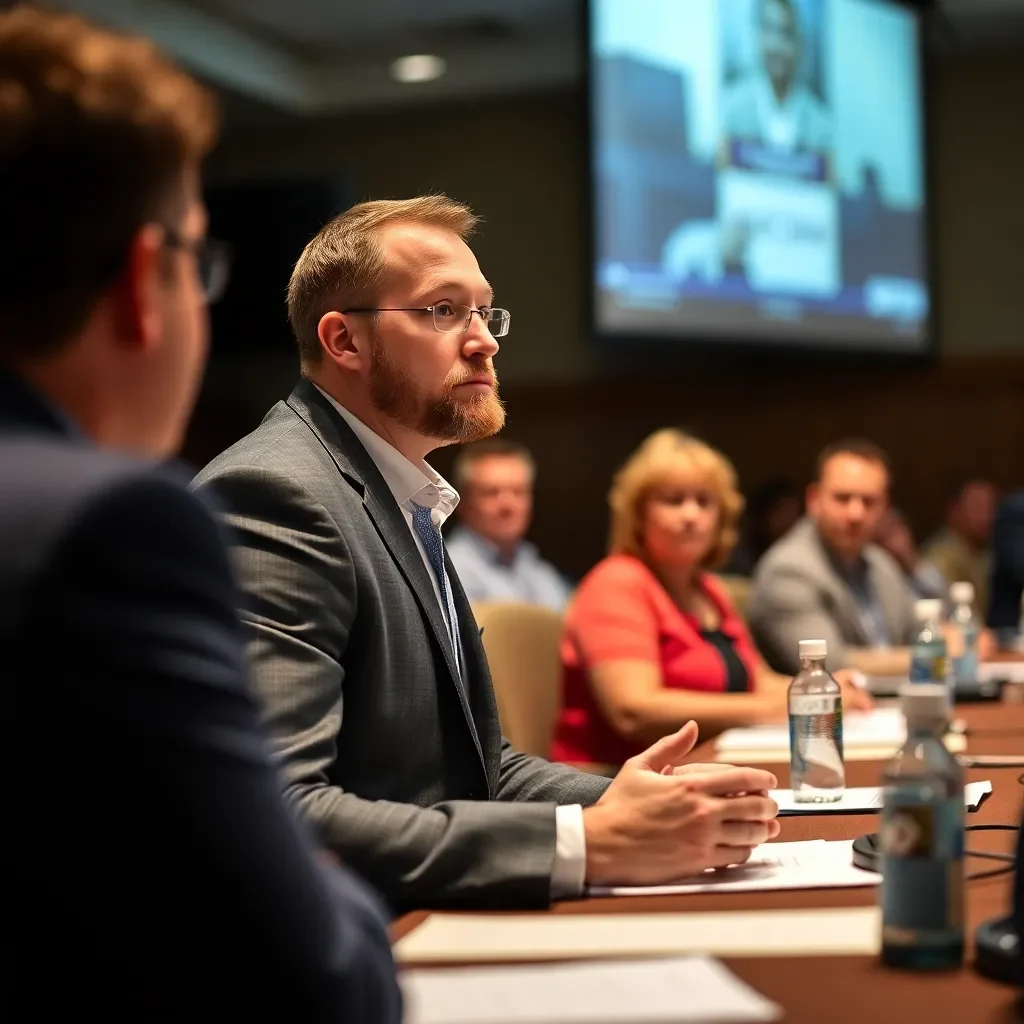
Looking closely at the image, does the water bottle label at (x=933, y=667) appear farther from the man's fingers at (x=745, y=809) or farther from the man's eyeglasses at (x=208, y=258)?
the man's eyeglasses at (x=208, y=258)

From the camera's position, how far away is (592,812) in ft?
4.78

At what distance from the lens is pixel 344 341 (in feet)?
6.34

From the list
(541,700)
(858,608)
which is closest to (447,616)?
(541,700)

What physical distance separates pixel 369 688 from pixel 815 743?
0.70 metres

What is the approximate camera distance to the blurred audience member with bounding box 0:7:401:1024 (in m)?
0.79

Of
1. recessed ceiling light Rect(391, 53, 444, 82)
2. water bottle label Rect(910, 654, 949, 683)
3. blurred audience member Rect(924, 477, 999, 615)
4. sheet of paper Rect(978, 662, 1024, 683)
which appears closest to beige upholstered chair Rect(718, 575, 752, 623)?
sheet of paper Rect(978, 662, 1024, 683)

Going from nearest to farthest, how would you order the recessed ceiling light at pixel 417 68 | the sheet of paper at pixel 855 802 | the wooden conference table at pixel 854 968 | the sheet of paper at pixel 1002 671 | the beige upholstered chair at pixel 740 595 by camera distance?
the wooden conference table at pixel 854 968 < the sheet of paper at pixel 855 802 < the sheet of paper at pixel 1002 671 < the beige upholstered chair at pixel 740 595 < the recessed ceiling light at pixel 417 68

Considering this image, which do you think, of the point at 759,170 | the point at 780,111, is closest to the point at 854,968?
the point at 759,170

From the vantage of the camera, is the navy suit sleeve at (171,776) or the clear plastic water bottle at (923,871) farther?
the clear plastic water bottle at (923,871)

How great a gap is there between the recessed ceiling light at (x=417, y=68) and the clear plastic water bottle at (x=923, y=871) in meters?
7.86

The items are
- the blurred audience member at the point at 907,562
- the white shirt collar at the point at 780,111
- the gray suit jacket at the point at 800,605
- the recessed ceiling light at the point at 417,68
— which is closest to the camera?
the gray suit jacket at the point at 800,605

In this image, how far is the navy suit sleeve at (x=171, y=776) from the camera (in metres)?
0.79

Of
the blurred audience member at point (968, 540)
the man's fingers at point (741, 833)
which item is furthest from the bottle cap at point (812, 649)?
the blurred audience member at point (968, 540)

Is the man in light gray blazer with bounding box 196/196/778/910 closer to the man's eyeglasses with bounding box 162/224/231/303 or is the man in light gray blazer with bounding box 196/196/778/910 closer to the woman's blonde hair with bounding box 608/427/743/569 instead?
the man's eyeglasses with bounding box 162/224/231/303
